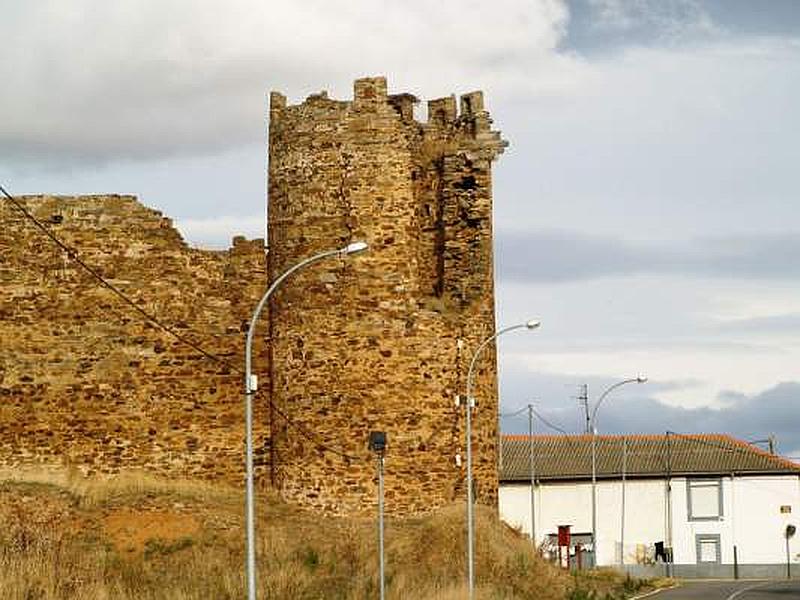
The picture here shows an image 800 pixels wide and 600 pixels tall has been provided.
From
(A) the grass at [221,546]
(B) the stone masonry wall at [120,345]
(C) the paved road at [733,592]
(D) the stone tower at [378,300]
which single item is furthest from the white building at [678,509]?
(B) the stone masonry wall at [120,345]

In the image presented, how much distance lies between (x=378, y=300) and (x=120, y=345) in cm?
656

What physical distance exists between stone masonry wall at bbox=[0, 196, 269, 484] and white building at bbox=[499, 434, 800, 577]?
34.5 m

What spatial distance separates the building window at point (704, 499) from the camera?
72.9m

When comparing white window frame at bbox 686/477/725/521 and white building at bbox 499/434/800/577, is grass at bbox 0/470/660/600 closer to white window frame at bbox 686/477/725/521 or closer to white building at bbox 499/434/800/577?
white building at bbox 499/434/800/577

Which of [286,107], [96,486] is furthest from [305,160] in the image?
[96,486]

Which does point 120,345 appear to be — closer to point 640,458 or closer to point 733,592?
point 733,592

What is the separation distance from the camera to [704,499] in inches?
2881

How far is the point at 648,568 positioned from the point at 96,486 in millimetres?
37493

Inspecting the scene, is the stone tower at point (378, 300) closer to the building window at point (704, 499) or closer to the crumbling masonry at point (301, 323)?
the crumbling masonry at point (301, 323)

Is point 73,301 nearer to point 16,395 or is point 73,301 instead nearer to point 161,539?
point 16,395

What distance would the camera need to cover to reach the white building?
7231 cm

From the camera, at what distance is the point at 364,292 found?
3775 centimetres

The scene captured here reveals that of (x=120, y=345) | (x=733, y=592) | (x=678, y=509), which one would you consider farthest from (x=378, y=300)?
(x=678, y=509)

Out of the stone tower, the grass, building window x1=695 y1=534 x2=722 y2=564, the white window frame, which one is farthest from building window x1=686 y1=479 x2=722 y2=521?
the stone tower
